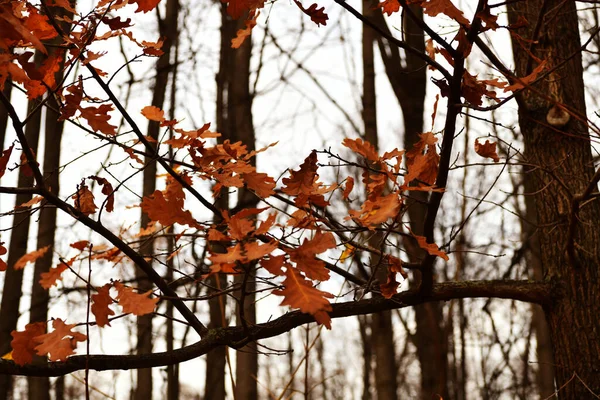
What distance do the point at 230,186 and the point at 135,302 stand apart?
47cm

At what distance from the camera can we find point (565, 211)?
2762mm

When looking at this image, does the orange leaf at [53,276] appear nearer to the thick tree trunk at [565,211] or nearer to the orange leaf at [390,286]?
the orange leaf at [390,286]

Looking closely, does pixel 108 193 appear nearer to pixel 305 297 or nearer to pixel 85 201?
pixel 85 201

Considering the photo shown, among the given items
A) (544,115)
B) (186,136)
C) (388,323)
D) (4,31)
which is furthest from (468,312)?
(4,31)

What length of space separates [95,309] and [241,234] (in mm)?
482

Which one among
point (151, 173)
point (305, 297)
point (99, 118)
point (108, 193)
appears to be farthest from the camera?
point (151, 173)

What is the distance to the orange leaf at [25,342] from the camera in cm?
158

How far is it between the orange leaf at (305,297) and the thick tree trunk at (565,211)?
1390 mm

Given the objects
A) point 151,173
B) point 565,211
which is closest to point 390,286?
point 565,211

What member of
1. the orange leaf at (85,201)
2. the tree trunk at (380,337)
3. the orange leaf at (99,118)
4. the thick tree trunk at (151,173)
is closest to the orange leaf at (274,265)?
the orange leaf at (99,118)

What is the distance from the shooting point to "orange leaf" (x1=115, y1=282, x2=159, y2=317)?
1.41 meters

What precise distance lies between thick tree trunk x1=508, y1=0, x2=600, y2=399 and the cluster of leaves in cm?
90

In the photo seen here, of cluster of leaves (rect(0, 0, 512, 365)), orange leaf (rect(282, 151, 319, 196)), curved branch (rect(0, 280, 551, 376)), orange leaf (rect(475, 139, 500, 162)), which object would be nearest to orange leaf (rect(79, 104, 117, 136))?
cluster of leaves (rect(0, 0, 512, 365))

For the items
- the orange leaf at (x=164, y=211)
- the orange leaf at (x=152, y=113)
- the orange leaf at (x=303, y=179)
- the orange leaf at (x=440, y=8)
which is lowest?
the orange leaf at (x=164, y=211)
